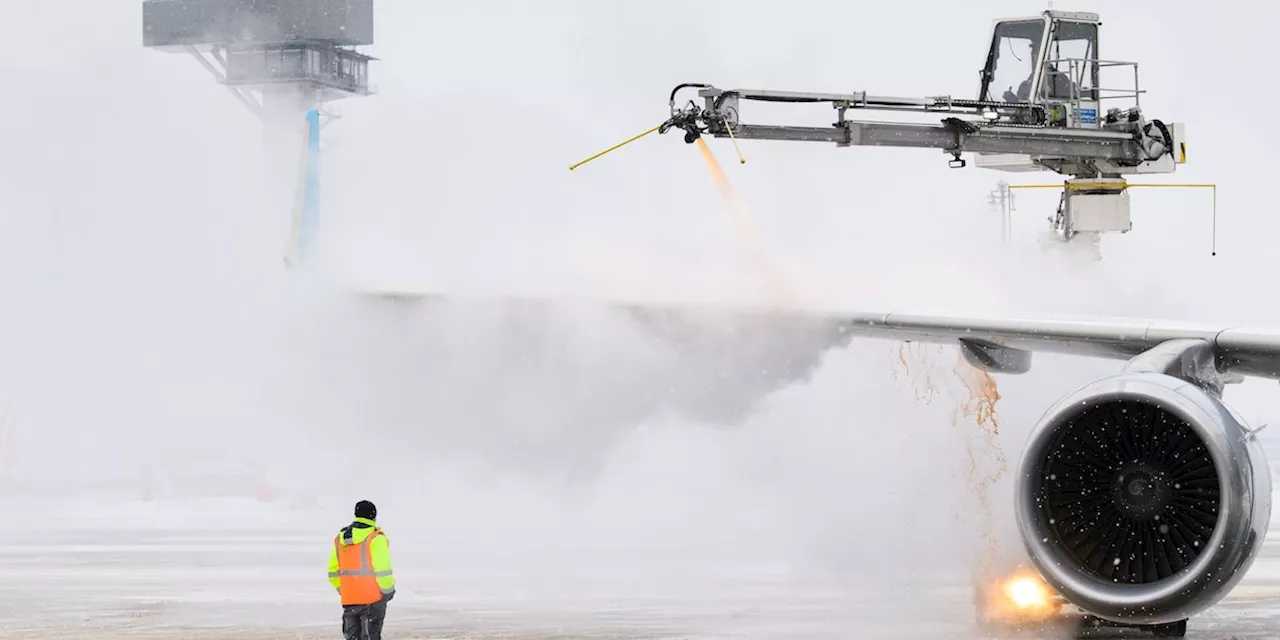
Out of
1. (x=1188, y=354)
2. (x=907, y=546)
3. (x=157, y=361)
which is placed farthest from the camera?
(x=157, y=361)

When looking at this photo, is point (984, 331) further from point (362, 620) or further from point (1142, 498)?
point (362, 620)

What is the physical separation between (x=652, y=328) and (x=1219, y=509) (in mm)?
7009

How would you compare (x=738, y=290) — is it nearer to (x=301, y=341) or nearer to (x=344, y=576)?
(x=344, y=576)

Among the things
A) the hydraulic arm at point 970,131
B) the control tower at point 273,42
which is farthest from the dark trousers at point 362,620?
the control tower at point 273,42

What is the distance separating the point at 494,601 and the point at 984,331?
6.76m

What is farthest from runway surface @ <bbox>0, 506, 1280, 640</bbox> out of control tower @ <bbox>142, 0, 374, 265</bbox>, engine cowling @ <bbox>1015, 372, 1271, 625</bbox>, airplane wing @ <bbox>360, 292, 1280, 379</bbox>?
control tower @ <bbox>142, 0, 374, 265</bbox>

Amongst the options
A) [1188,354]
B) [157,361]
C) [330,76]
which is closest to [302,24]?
[330,76]

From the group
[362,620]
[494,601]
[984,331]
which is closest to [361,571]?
[362,620]

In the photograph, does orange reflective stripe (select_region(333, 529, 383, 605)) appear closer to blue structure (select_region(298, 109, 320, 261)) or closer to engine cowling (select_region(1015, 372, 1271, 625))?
engine cowling (select_region(1015, 372, 1271, 625))

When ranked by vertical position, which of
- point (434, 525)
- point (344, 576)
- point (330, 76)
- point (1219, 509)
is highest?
point (330, 76)

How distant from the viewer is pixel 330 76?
76312 millimetres

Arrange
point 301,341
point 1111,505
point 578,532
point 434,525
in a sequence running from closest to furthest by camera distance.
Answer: point 1111,505
point 301,341
point 578,532
point 434,525

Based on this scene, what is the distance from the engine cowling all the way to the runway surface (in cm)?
400

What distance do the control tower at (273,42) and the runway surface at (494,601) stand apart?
170ft
